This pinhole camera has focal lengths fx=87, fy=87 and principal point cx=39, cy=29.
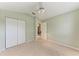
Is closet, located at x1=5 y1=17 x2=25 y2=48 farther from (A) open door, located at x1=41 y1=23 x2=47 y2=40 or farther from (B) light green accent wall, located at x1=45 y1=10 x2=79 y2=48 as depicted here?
(B) light green accent wall, located at x1=45 y1=10 x2=79 y2=48

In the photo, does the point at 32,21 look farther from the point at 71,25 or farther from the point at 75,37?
the point at 75,37

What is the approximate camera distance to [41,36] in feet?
5.16

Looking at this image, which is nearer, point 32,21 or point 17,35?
point 32,21

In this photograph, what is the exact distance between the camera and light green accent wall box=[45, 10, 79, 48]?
169 centimetres

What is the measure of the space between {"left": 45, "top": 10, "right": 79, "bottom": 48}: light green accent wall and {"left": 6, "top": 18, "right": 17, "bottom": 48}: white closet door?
65cm

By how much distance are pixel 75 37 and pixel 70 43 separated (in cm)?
19

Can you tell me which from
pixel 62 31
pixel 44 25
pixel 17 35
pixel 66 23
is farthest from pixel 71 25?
pixel 17 35

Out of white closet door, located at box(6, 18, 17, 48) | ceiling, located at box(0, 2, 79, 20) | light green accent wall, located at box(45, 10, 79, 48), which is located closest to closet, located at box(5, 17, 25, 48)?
white closet door, located at box(6, 18, 17, 48)

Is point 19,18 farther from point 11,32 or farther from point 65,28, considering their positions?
point 65,28

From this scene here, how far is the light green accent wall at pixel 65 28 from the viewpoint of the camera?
1688 millimetres

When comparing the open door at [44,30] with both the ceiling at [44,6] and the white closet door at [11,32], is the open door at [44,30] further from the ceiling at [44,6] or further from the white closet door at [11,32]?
the white closet door at [11,32]

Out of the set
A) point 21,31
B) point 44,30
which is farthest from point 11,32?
point 44,30

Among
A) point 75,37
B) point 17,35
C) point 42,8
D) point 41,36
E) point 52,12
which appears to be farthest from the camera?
point 75,37

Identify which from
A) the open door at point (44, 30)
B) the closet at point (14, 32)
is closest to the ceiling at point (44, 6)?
the open door at point (44, 30)
